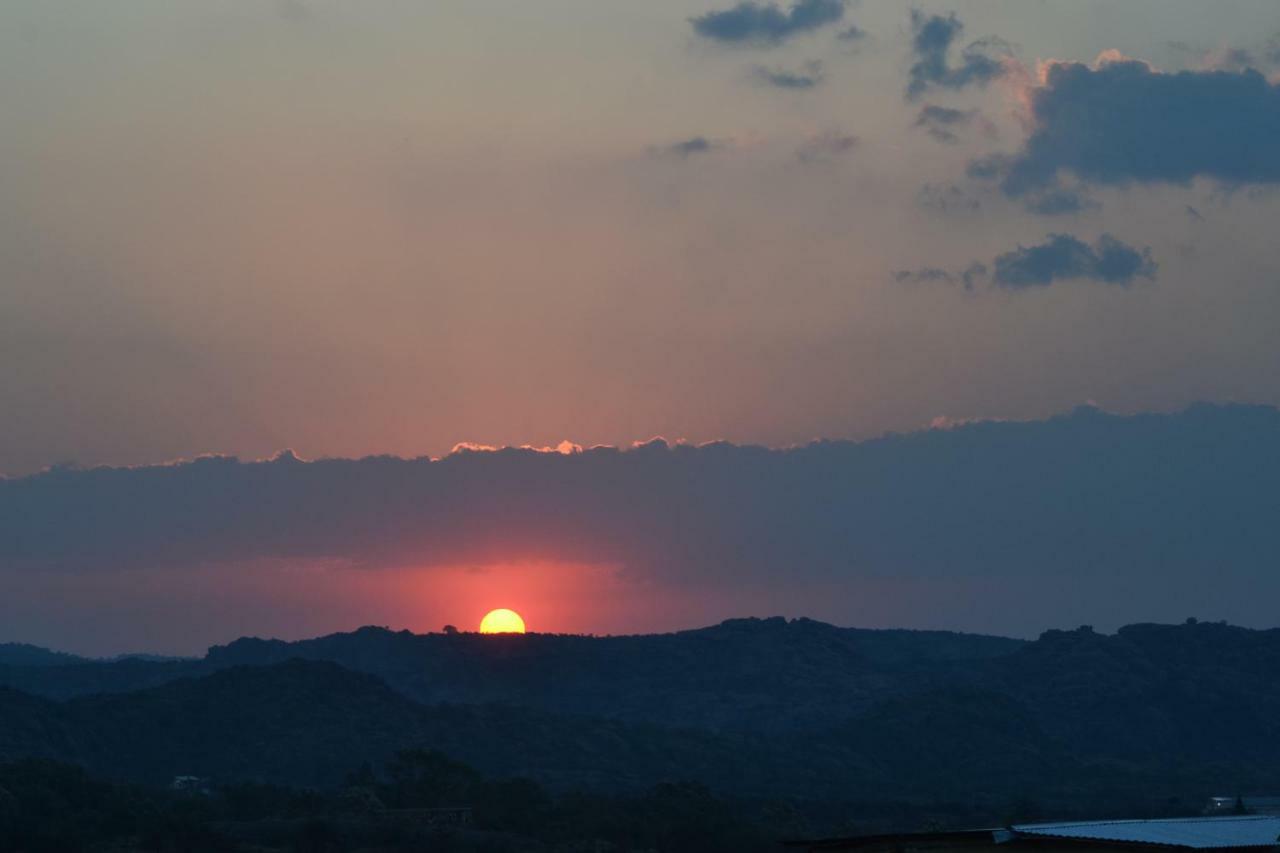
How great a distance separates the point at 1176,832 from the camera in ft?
105

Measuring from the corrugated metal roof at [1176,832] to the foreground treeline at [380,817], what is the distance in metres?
51.5

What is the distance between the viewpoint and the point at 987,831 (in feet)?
99.7

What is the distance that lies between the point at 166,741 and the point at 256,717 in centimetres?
1098

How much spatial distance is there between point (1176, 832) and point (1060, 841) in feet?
11.2

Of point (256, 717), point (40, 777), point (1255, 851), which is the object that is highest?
point (256, 717)

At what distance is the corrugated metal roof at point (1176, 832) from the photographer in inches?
1182

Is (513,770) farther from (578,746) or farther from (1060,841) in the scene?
(1060,841)

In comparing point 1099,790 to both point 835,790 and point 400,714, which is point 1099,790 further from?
point 400,714

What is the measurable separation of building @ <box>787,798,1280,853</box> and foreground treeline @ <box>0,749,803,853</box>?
174 ft

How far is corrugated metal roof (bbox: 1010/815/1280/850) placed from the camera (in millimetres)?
30031

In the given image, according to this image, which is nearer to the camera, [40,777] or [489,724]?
[40,777]

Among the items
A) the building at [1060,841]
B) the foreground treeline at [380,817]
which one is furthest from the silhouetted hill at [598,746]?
the building at [1060,841]

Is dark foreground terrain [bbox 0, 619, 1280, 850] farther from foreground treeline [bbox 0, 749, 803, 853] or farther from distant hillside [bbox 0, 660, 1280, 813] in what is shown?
distant hillside [bbox 0, 660, 1280, 813]

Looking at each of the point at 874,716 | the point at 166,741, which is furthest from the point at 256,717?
the point at 874,716
